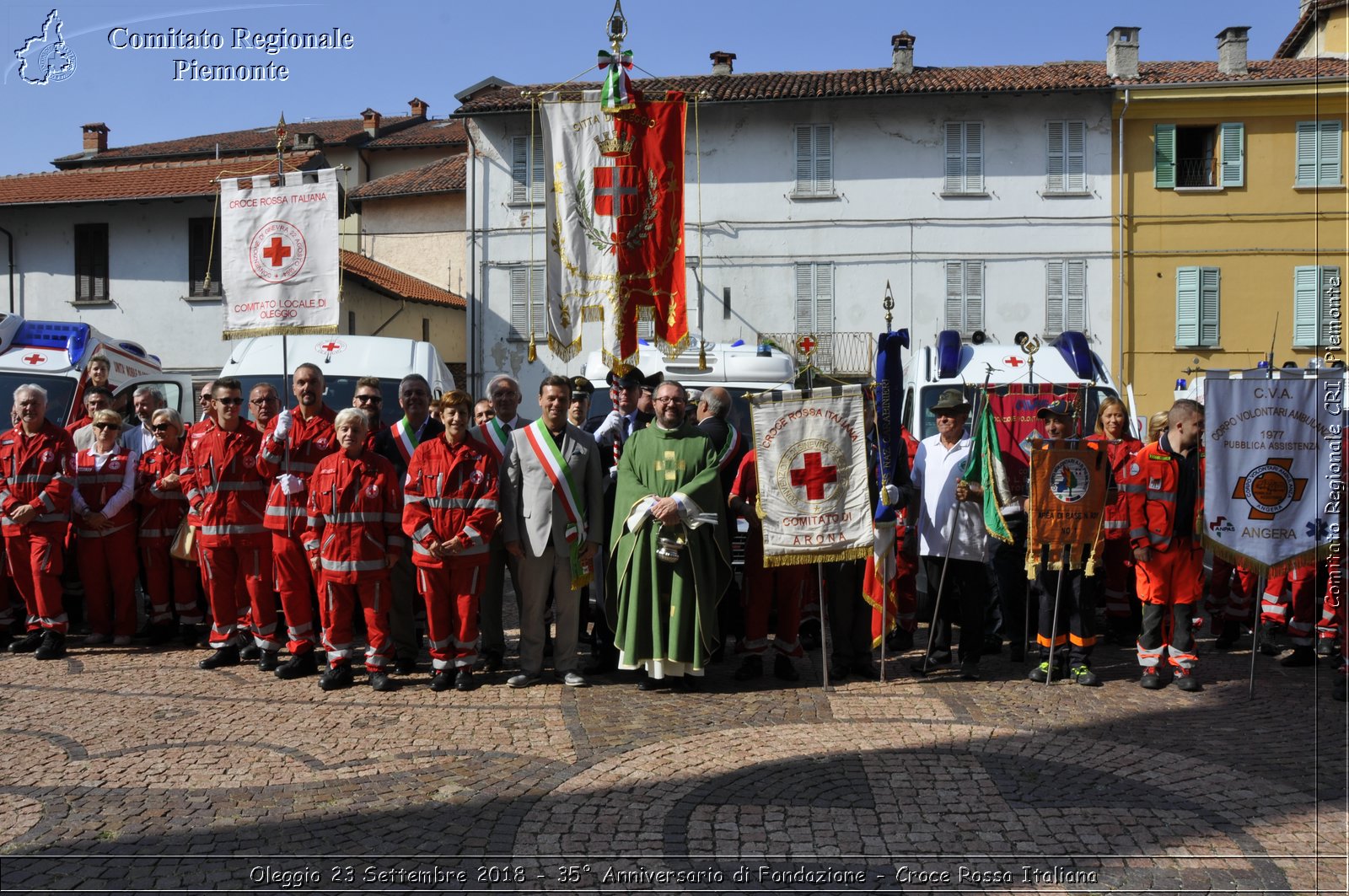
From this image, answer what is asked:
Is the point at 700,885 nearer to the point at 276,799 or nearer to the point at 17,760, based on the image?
the point at 276,799

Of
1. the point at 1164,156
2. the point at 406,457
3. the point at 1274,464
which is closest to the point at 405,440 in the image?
the point at 406,457

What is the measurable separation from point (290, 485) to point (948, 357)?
5977 millimetres

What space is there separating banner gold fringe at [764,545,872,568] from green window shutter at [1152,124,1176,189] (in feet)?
77.4

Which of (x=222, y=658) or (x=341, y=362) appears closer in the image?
(x=222, y=658)

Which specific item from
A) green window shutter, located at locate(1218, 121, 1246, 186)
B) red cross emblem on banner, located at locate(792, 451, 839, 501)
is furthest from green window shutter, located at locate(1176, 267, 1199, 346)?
red cross emblem on banner, located at locate(792, 451, 839, 501)

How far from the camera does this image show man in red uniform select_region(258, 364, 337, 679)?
795 centimetres

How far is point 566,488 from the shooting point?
785 cm

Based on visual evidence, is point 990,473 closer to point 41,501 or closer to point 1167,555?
point 1167,555

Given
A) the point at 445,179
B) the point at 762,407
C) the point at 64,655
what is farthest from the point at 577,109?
the point at 445,179

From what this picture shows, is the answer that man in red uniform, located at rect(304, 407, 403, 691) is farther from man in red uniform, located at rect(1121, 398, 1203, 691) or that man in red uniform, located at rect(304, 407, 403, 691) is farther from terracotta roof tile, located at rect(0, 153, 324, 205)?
A: terracotta roof tile, located at rect(0, 153, 324, 205)

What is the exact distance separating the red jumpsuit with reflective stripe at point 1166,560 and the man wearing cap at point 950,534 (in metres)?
1.02

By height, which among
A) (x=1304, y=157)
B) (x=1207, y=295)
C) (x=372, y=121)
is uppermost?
(x=372, y=121)

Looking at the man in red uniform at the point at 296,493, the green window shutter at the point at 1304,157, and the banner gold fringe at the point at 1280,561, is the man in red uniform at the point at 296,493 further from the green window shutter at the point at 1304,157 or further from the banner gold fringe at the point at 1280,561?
the green window shutter at the point at 1304,157

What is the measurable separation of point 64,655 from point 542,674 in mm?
3679
